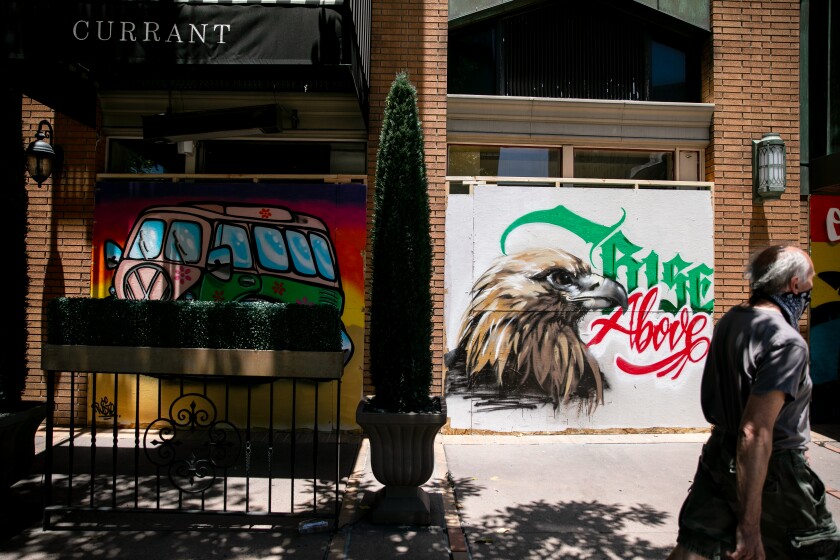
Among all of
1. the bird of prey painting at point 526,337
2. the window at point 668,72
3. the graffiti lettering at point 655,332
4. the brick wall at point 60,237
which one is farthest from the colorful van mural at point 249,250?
the window at point 668,72

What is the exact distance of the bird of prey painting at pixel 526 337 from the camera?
6746 millimetres

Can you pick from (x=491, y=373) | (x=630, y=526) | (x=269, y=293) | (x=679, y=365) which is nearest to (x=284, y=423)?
(x=269, y=293)

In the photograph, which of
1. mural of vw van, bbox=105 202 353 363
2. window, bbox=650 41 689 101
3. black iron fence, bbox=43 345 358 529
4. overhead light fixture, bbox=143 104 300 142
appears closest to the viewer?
black iron fence, bbox=43 345 358 529

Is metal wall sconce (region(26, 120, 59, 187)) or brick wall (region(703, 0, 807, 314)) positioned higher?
brick wall (region(703, 0, 807, 314))

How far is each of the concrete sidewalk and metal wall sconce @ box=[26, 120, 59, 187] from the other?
3.38m

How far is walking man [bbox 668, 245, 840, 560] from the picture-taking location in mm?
2211

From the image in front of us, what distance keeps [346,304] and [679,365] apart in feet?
13.7

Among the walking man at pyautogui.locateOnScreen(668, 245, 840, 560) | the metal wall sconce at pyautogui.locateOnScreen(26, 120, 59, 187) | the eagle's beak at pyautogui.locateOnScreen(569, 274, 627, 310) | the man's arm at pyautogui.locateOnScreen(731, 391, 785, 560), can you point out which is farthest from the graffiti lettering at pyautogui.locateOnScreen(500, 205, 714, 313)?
the metal wall sconce at pyautogui.locateOnScreen(26, 120, 59, 187)

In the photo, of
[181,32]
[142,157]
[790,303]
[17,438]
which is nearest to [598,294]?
[790,303]

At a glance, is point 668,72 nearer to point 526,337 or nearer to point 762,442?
point 526,337

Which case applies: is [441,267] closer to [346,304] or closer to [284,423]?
[346,304]

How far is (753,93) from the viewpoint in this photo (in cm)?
709

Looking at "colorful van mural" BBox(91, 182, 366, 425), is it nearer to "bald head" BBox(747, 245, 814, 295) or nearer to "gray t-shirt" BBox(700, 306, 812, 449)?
"gray t-shirt" BBox(700, 306, 812, 449)

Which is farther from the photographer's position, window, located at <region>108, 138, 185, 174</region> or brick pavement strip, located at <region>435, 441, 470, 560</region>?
window, located at <region>108, 138, 185, 174</region>
